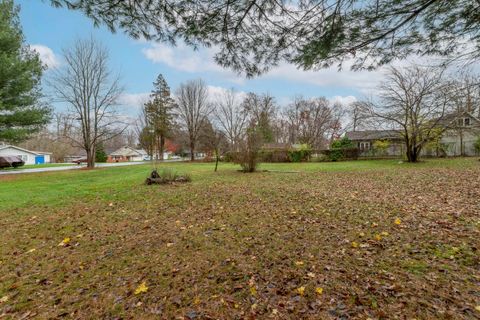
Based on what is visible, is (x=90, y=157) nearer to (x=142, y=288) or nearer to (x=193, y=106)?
(x=193, y=106)

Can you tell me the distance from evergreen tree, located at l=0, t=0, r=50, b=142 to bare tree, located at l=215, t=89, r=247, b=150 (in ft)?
74.7

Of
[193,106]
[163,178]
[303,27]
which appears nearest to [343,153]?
[163,178]

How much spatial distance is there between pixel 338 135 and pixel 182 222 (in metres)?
A: 37.5

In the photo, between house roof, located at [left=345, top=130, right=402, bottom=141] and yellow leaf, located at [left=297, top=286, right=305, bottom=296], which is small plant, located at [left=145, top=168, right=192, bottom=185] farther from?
house roof, located at [left=345, top=130, right=402, bottom=141]

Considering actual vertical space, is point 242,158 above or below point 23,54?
below

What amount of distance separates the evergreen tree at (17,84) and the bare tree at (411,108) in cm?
2009

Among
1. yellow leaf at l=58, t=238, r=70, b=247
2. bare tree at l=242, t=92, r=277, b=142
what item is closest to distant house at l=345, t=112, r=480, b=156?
bare tree at l=242, t=92, r=277, b=142

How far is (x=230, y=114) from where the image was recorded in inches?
1411

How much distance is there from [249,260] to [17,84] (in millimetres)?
15441

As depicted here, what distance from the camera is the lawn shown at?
91.6 inches

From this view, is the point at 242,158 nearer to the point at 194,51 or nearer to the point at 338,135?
the point at 194,51

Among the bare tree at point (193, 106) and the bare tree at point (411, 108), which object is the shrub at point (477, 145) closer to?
the bare tree at point (411, 108)

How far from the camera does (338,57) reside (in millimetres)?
3480

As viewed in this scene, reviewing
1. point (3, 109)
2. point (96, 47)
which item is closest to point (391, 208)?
point (3, 109)
